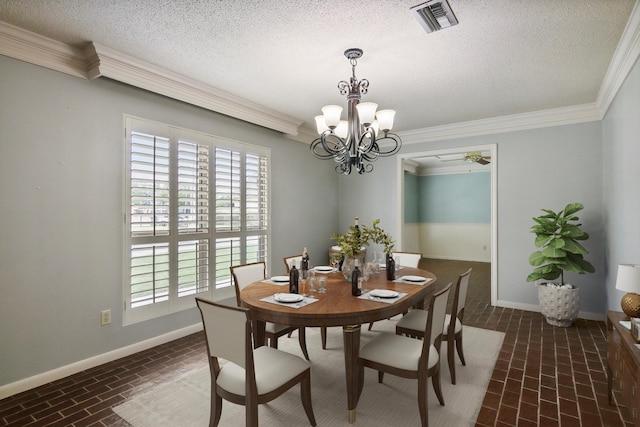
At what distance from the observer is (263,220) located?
446 cm

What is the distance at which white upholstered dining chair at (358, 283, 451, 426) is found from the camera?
1.91 m

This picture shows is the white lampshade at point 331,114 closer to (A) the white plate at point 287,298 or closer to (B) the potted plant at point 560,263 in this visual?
(A) the white plate at point 287,298

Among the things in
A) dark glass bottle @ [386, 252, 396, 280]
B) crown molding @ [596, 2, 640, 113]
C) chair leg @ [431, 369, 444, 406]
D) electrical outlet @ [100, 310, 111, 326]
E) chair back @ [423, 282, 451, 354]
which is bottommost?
chair leg @ [431, 369, 444, 406]

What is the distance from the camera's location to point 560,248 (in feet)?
12.1

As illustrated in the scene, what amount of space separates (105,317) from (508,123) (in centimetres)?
528

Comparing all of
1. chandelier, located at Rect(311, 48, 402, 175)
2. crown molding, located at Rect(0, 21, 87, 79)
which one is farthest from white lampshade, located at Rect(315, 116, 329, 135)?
crown molding, located at Rect(0, 21, 87, 79)

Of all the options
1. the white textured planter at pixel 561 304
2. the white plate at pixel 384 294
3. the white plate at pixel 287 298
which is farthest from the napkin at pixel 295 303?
the white textured planter at pixel 561 304

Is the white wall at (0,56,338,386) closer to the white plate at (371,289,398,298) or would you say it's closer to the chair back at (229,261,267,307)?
the chair back at (229,261,267,307)

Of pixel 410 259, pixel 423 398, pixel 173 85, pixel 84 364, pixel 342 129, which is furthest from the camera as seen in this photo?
pixel 410 259

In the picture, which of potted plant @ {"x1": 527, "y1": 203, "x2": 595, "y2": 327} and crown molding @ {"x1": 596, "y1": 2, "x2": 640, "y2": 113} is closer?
crown molding @ {"x1": 596, "y1": 2, "x2": 640, "y2": 113}

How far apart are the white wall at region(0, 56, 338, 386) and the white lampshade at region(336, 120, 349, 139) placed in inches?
71.9

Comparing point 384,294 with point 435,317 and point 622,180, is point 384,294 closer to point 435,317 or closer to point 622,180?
point 435,317

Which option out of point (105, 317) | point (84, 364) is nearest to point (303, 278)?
point (105, 317)

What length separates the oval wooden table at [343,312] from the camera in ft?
6.14
